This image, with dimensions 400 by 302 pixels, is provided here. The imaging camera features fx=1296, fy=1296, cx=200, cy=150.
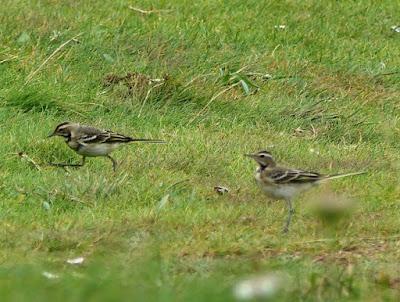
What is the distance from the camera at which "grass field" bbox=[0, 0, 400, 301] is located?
320 inches

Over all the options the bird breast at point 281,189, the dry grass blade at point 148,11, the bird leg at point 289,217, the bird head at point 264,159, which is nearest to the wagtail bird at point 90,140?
the bird head at point 264,159

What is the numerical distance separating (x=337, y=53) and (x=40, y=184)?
19.9 feet

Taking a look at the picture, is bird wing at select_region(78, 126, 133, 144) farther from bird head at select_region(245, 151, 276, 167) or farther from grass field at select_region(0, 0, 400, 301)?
bird head at select_region(245, 151, 276, 167)

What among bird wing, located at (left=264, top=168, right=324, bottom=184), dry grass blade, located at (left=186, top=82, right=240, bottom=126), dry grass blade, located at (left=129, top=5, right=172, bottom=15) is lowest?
dry grass blade, located at (left=129, top=5, right=172, bottom=15)

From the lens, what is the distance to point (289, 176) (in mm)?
9734

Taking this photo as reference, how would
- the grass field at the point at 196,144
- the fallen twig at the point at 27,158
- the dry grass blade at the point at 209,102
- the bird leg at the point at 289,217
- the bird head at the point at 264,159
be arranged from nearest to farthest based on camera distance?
1. the grass field at the point at 196,144
2. the bird leg at the point at 289,217
3. the bird head at the point at 264,159
4. the fallen twig at the point at 27,158
5. the dry grass blade at the point at 209,102

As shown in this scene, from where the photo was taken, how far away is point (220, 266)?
840 cm

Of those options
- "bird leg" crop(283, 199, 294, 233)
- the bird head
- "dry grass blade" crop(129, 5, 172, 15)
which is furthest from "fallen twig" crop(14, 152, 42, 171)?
"dry grass blade" crop(129, 5, 172, 15)

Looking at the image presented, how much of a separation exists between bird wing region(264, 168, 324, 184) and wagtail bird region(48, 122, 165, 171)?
5.43 ft

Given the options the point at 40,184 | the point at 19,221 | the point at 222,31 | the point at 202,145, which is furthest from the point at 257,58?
the point at 19,221

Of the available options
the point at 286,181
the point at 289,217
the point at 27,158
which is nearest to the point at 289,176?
the point at 286,181

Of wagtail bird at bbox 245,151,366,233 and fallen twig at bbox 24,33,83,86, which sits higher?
wagtail bird at bbox 245,151,366,233

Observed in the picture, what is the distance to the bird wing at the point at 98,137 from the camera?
10.9 m

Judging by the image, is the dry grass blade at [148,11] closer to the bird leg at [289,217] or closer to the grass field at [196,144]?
the grass field at [196,144]
